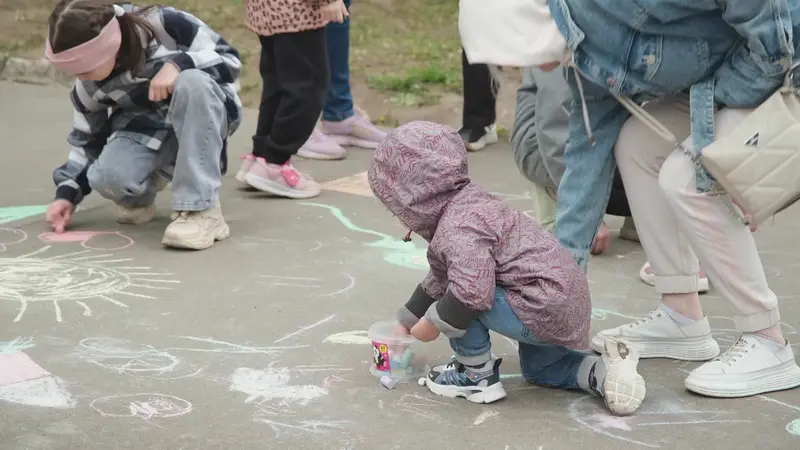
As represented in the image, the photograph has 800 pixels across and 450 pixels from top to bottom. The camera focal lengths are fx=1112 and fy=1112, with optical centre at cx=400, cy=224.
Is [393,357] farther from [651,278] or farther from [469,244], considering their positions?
[651,278]

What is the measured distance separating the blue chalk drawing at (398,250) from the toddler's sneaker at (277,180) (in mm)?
462

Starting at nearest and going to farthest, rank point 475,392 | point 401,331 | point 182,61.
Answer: point 475,392
point 401,331
point 182,61

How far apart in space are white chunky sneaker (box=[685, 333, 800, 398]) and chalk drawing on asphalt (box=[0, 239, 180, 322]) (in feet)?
5.46

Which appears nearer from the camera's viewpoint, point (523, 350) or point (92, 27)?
point (523, 350)

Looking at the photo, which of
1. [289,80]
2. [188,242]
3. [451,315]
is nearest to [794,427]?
[451,315]

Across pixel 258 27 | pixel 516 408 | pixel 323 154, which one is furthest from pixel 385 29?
pixel 516 408

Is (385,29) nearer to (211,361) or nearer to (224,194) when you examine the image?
(224,194)

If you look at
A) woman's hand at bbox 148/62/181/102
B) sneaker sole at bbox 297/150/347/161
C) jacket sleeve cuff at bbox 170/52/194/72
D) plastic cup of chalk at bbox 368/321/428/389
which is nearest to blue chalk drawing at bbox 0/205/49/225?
woman's hand at bbox 148/62/181/102

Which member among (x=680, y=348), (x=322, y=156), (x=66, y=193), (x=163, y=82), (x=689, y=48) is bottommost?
(x=322, y=156)

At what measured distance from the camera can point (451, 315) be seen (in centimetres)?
247

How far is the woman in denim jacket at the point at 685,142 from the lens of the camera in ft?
8.30

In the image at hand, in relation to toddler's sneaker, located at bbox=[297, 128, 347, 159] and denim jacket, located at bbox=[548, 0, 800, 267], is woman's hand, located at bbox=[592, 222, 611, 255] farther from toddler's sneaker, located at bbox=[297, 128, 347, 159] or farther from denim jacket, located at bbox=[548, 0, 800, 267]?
toddler's sneaker, located at bbox=[297, 128, 347, 159]

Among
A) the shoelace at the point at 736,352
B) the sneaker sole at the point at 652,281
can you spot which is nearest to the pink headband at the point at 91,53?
the sneaker sole at the point at 652,281

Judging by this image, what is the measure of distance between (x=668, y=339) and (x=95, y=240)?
2.13 meters
